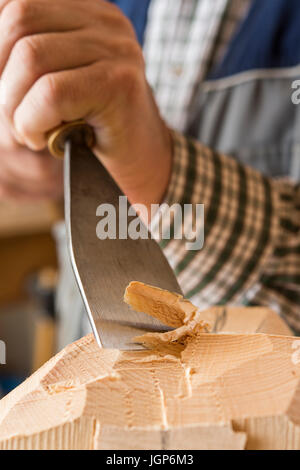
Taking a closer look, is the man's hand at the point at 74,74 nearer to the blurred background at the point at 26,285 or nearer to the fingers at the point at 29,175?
the fingers at the point at 29,175

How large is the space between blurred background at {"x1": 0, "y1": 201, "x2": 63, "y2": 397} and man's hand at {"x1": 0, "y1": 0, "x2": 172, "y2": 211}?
99 cm

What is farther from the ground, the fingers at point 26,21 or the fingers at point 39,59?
the fingers at point 26,21

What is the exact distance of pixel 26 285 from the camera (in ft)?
5.94

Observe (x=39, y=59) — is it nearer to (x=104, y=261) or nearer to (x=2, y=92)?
(x=2, y=92)

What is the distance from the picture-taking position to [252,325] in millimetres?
382

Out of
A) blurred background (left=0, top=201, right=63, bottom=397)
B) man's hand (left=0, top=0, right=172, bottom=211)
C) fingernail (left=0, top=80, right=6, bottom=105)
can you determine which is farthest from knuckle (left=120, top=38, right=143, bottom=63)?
blurred background (left=0, top=201, right=63, bottom=397)

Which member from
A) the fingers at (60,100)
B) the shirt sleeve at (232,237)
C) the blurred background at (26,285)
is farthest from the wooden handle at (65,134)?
the blurred background at (26,285)

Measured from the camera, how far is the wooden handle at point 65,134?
1.52ft

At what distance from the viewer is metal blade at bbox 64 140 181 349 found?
0.32 metres

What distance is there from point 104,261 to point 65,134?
158 mm

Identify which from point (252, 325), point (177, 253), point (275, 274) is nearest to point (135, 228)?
point (252, 325)

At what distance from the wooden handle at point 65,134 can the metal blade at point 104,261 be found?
0.02 metres
